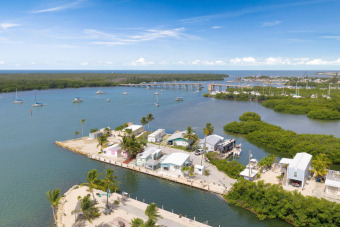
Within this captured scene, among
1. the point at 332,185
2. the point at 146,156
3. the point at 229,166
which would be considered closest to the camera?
the point at 332,185

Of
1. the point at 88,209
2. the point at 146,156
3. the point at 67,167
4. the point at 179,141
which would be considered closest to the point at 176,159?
the point at 146,156

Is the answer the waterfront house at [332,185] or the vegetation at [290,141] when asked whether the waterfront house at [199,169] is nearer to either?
the waterfront house at [332,185]

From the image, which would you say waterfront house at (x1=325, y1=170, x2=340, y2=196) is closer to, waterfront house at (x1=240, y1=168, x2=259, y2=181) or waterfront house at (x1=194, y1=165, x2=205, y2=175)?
waterfront house at (x1=240, y1=168, x2=259, y2=181)

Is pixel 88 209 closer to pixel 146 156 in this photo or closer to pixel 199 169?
pixel 146 156

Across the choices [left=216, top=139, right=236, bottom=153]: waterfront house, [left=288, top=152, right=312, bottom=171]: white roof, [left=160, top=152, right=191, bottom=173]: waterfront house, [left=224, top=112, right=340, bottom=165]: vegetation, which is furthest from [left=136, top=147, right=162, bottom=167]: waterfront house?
[left=224, top=112, right=340, bottom=165]: vegetation

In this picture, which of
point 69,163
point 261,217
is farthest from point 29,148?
point 261,217
